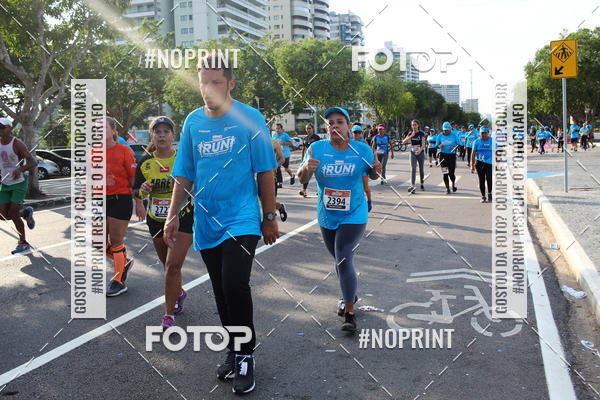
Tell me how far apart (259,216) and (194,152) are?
582 millimetres

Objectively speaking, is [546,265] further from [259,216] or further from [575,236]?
[259,216]

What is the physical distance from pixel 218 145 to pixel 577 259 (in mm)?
4738

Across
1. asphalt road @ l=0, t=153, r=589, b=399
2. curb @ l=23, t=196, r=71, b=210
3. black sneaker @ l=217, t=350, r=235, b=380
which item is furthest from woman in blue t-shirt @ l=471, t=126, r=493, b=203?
curb @ l=23, t=196, r=71, b=210

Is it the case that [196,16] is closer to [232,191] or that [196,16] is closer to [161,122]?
[161,122]

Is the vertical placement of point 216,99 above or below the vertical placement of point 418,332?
above

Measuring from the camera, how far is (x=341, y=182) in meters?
4.70

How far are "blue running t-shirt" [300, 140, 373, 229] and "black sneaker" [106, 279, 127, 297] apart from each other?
2.35 meters

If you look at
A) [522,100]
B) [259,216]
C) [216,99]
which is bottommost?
[259,216]

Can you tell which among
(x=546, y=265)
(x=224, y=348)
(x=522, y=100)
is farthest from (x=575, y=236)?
(x=224, y=348)

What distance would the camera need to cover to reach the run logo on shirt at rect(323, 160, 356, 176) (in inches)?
186

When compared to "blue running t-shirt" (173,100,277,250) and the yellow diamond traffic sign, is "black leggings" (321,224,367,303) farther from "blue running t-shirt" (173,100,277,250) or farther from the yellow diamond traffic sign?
the yellow diamond traffic sign

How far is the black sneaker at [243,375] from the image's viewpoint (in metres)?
3.33

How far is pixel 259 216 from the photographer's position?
3480mm

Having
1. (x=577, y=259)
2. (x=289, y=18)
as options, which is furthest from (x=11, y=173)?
(x=289, y=18)
